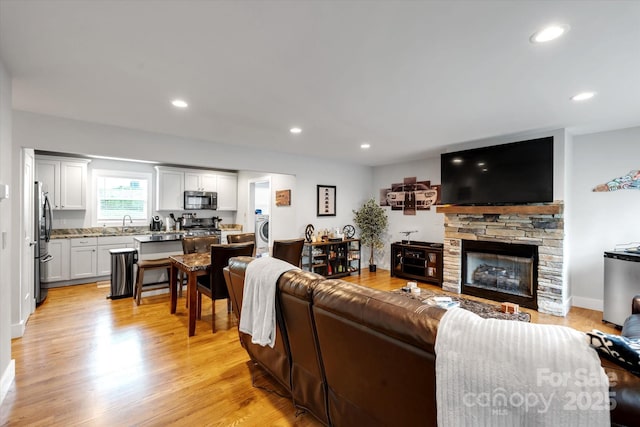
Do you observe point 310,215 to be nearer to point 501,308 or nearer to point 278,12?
point 501,308

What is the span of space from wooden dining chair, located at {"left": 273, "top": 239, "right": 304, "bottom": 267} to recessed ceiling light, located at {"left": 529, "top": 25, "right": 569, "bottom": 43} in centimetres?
308

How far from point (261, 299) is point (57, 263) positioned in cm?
492

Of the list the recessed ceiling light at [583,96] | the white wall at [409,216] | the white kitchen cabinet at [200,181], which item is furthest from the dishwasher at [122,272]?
the recessed ceiling light at [583,96]

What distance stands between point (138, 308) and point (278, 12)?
400cm

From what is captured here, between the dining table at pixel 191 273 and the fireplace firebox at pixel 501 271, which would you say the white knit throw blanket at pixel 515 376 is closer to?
the dining table at pixel 191 273

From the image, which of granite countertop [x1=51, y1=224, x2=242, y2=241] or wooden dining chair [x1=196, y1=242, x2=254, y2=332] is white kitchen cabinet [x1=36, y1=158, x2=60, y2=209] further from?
wooden dining chair [x1=196, y1=242, x2=254, y2=332]

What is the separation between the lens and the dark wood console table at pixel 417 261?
5070 mm

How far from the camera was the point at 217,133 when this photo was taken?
3.83m

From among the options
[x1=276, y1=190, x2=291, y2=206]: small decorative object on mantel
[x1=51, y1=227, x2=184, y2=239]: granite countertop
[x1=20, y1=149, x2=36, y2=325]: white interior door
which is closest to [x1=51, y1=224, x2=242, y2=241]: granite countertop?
[x1=51, y1=227, x2=184, y2=239]: granite countertop

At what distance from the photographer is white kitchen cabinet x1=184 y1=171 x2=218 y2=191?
6309 mm

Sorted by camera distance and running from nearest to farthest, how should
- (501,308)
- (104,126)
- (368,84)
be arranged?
(368,84)
(501,308)
(104,126)

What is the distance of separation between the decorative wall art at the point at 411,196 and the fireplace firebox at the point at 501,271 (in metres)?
1.25

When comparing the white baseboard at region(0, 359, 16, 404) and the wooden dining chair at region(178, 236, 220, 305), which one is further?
the wooden dining chair at region(178, 236, 220, 305)

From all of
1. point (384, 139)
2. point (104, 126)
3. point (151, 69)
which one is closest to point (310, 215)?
point (384, 139)
